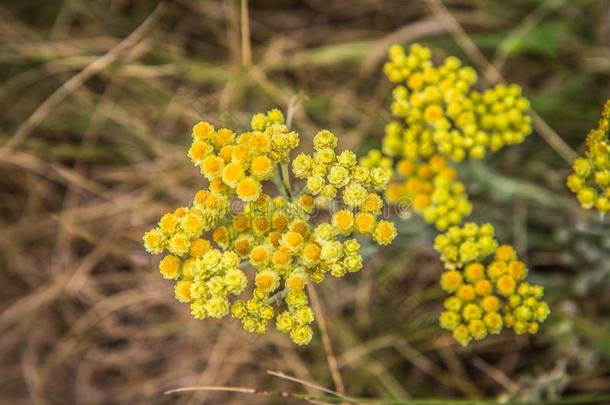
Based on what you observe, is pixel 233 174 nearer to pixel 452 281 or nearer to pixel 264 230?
pixel 264 230

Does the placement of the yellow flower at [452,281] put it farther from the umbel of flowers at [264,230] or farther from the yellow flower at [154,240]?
the yellow flower at [154,240]

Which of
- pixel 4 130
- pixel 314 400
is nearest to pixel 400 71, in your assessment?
pixel 314 400

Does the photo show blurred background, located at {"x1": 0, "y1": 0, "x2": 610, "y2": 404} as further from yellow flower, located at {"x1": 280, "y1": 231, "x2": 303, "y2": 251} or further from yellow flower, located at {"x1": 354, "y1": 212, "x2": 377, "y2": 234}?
yellow flower, located at {"x1": 280, "y1": 231, "x2": 303, "y2": 251}

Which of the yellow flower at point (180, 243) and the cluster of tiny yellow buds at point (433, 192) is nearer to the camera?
the yellow flower at point (180, 243)

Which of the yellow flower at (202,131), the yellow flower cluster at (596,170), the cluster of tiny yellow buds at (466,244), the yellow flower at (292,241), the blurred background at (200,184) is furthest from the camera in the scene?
the blurred background at (200,184)

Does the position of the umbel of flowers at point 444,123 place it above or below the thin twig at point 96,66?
below

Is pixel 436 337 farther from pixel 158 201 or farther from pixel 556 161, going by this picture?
pixel 158 201

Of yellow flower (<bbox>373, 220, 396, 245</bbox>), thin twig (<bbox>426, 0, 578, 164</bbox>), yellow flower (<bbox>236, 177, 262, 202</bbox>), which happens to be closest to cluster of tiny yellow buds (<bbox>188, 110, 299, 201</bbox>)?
yellow flower (<bbox>236, 177, 262, 202</bbox>)

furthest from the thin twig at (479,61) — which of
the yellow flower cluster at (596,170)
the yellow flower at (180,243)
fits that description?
the yellow flower at (180,243)
